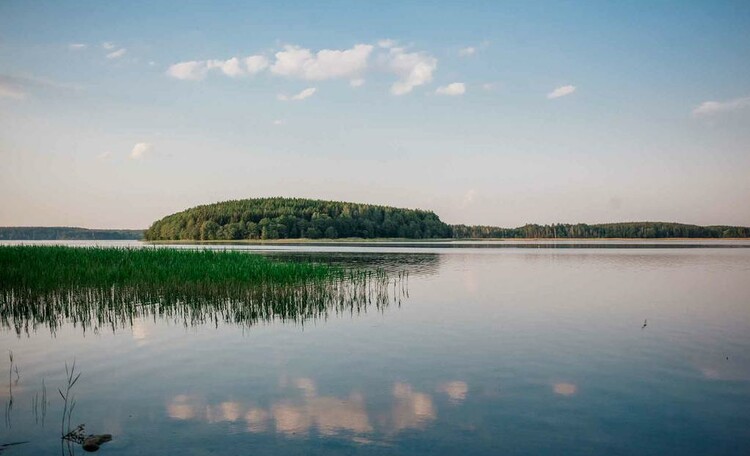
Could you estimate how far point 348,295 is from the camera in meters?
24.2

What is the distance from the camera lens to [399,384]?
10836 millimetres

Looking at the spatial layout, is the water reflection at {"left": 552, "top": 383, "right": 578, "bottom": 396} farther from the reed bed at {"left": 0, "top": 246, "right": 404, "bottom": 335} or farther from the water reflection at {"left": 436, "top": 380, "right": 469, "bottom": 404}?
the reed bed at {"left": 0, "top": 246, "right": 404, "bottom": 335}

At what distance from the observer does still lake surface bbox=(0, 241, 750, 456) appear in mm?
8008

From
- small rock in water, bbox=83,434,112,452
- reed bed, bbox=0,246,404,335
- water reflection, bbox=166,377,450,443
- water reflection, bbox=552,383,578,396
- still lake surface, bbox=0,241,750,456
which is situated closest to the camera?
small rock in water, bbox=83,434,112,452

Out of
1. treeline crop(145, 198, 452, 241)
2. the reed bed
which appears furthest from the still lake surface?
treeline crop(145, 198, 452, 241)

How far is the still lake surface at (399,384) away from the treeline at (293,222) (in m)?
133

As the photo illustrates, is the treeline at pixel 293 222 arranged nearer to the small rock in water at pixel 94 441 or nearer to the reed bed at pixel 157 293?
the reed bed at pixel 157 293

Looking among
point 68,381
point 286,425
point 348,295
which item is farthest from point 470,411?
point 348,295

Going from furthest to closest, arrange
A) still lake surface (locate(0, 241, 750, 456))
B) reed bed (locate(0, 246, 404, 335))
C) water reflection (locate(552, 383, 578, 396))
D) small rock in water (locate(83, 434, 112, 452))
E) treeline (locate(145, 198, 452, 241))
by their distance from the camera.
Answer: treeline (locate(145, 198, 452, 241))
reed bed (locate(0, 246, 404, 335))
water reflection (locate(552, 383, 578, 396))
still lake surface (locate(0, 241, 750, 456))
small rock in water (locate(83, 434, 112, 452))

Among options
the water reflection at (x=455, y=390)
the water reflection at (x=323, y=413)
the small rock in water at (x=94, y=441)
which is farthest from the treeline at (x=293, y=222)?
the small rock in water at (x=94, y=441)

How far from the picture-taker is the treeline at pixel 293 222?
494ft

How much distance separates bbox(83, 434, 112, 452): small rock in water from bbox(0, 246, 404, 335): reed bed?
9.47m

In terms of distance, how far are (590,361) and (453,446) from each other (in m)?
6.48

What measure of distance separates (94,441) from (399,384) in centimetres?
540
